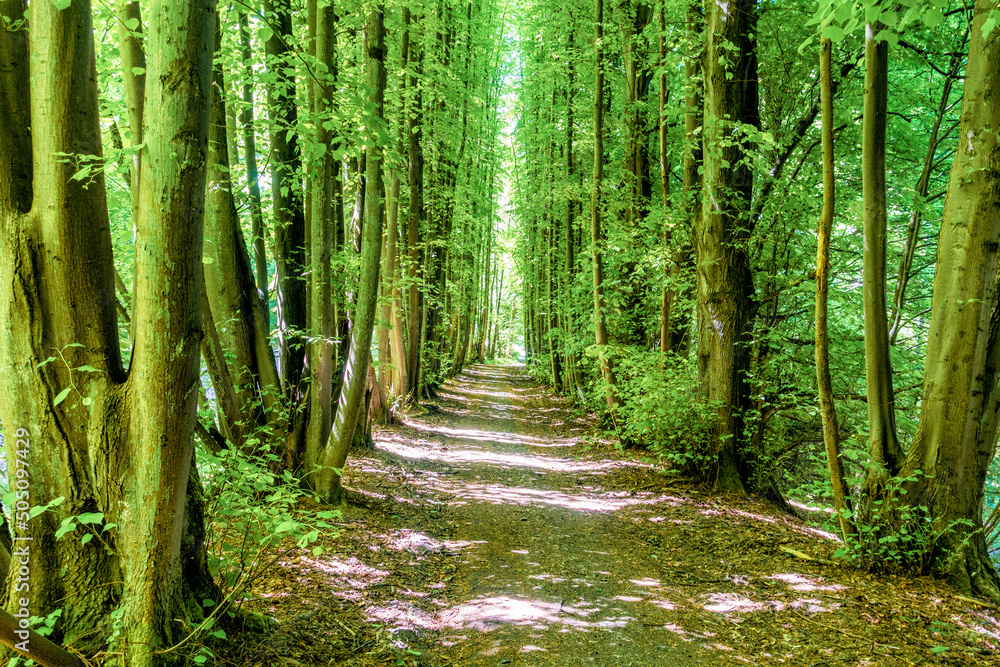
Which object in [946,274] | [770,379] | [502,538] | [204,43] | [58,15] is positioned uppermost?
[58,15]

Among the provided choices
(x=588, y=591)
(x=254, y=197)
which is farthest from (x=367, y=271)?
(x=588, y=591)

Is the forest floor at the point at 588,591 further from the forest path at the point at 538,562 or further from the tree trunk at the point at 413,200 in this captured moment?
the tree trunk at the point at 413,200

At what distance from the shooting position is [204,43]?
2.32 meters

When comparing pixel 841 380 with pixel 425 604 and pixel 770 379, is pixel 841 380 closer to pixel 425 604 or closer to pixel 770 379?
pixel 770 379

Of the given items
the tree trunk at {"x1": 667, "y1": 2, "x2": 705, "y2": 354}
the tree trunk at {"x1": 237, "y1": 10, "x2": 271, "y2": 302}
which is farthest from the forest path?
the tree trunk at {"x1": 237, "y1": 10, "x2": 271, "y2": 302}

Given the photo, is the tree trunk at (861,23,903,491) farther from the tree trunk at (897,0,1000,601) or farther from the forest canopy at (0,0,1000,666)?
the tree trunk at (897,0,1000,601)

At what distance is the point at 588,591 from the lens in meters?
4.56

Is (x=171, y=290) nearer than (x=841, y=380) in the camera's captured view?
Yes

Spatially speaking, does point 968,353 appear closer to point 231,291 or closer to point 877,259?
point 877,259

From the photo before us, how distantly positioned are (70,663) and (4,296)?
1.74 metres

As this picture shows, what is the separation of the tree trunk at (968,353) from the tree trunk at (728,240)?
2.52 metres

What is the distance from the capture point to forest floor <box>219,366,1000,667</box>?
354 cm

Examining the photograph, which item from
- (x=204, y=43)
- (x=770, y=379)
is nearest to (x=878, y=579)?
(x=770, y=379)

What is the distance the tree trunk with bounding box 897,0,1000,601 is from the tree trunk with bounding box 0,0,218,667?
5.40 m
